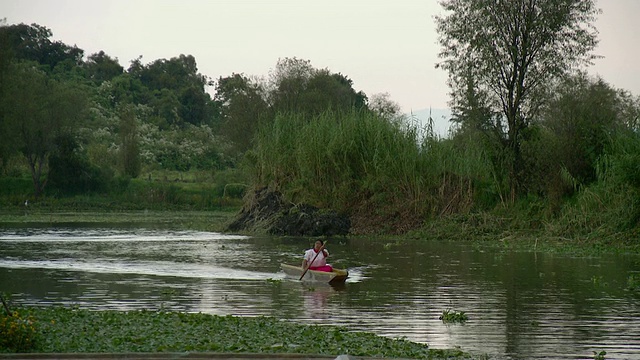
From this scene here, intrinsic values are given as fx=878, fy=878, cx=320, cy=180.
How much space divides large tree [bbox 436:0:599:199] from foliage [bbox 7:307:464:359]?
2666 centimetres

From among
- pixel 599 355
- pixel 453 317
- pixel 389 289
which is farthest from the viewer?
pixel 389 289

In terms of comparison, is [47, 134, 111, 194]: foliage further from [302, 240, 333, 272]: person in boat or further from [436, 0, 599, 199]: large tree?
[302, 240, 333, 272]: person in boat

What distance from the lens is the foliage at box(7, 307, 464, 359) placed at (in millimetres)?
11719

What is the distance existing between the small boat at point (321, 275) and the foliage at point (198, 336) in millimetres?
6854

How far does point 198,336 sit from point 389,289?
8612mm

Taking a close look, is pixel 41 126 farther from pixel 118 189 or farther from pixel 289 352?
pixel 289 352

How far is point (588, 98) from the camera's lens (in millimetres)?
41125

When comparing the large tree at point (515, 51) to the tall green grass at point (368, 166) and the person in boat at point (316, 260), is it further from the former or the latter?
the person in boat at point (316, 260)

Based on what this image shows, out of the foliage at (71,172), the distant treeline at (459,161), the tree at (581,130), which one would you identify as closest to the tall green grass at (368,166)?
the distant treeline at (459,161)

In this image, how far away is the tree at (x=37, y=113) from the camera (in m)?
68.2

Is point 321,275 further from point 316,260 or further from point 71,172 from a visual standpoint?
point 71,172

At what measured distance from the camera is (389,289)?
20.7m

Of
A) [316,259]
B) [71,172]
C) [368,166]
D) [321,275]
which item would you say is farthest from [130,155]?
[321,275]

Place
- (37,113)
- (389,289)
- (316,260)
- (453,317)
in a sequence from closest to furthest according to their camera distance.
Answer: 1. (453,317)
2. (389,289)
3. (316,260)
4. (37,113)
